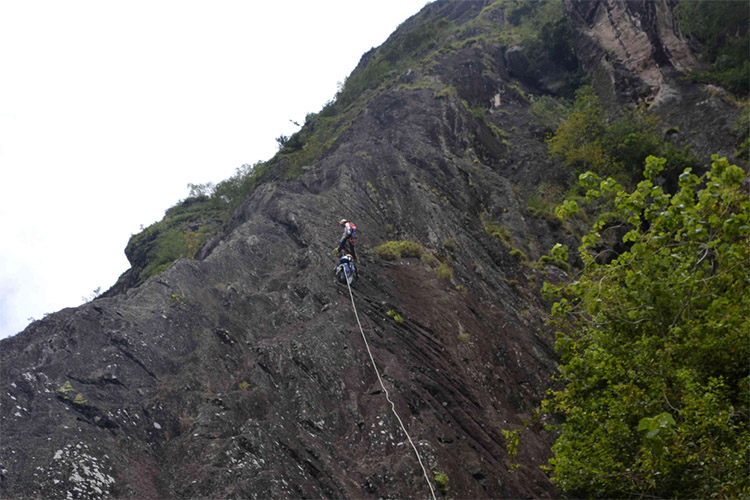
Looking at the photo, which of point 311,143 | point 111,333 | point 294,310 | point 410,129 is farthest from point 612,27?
point 111,333

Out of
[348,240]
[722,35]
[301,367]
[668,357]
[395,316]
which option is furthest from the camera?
[722,35]

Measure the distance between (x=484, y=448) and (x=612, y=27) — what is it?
146ft

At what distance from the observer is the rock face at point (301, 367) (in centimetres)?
974

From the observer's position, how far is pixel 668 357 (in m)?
10.4

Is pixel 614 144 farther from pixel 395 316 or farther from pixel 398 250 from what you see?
pixel 395 316

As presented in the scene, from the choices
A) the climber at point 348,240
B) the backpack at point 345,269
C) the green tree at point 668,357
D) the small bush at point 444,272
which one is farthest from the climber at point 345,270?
the green tree at point 668,357

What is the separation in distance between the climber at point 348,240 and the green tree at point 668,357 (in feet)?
28.7

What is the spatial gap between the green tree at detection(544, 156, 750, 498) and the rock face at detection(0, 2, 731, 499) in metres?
2.59

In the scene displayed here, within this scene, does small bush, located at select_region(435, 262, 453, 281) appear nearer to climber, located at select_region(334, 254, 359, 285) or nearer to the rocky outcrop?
climber, located at select_region(334, 254, 359, 285)

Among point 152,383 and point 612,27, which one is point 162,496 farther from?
point 612,27

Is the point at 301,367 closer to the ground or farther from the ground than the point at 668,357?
farther from the ground

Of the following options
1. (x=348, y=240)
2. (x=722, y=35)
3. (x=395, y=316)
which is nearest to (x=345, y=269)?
(x=348, y=240)

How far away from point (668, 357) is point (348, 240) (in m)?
11.1

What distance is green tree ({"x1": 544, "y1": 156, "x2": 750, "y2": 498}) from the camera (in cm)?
873
